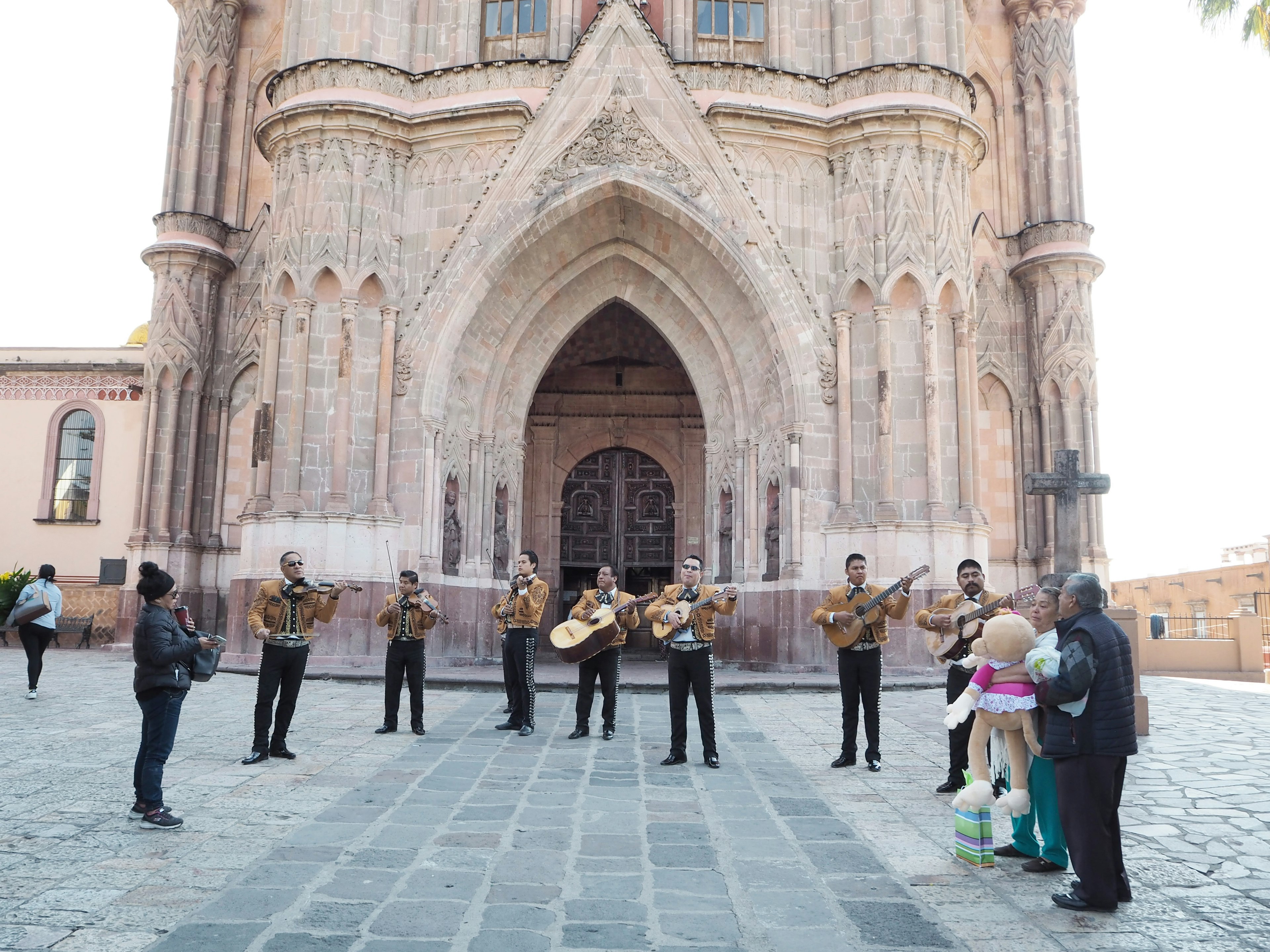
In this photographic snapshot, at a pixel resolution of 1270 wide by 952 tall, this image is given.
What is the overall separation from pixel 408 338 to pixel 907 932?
1478cm

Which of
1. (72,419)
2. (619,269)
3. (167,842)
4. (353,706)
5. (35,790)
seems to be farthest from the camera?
(72,419)

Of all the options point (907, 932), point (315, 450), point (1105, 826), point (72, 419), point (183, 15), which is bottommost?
point (907, 932)

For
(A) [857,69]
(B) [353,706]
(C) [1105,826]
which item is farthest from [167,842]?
(A) [857,69]

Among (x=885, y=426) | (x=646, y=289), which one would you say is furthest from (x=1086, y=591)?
(x=646, y=289)

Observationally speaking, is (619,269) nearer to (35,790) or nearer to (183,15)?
(183,15)

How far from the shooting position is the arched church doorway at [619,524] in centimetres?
2231

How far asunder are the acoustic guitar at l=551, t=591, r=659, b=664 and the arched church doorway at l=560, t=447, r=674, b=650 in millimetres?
12735

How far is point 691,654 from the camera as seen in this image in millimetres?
8367

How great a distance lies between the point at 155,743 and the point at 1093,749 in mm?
5123

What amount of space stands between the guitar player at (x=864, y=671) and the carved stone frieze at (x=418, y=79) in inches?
508

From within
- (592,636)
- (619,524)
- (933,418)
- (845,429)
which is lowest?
(592,636)

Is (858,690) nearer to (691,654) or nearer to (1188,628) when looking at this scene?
(691,654)

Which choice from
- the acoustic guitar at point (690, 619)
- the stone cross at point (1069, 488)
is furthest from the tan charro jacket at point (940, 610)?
the stone cross at point (1069, 488)

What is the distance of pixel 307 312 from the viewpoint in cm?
1689
